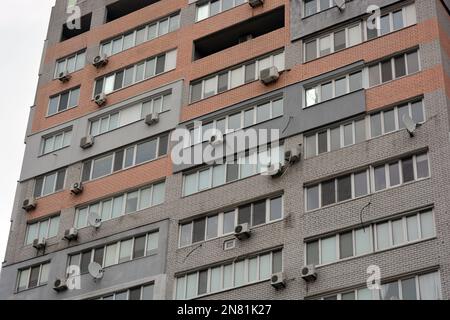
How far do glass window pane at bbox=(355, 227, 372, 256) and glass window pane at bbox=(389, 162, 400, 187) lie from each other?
6.65 ft

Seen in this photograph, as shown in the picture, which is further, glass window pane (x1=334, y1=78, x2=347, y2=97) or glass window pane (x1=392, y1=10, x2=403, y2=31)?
glass window pane (x1=392, y1=10, x2=403, y2=31)

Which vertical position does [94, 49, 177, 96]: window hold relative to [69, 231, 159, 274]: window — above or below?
above

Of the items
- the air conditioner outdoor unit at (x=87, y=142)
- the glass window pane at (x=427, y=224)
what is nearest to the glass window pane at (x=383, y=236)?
the glass window pane at (x=427, y=224)

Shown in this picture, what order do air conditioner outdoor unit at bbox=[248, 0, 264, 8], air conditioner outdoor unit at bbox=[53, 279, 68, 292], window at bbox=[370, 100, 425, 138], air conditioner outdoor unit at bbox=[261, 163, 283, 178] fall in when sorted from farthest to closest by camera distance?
air conditioner outdoor unit at bbox=[248, 0, 264, 8], air conditioner outdoor unit at bbox=[53, 279, 68, 292], air conditioner outdoor unit at bbox=[261, 163, 283, 178], window at bbox=[370, 100, 425, 138]

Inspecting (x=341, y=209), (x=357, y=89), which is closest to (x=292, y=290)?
(x=341, y=209)

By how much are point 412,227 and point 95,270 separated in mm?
14188

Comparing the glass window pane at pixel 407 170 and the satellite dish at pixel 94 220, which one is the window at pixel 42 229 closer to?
the satellite dish at pixel 94 220

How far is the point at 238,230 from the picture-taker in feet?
123

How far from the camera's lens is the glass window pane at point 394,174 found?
3512cm

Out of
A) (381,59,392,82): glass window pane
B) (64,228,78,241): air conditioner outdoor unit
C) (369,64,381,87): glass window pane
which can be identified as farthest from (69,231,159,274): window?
(381,59,392,82): glass window pane

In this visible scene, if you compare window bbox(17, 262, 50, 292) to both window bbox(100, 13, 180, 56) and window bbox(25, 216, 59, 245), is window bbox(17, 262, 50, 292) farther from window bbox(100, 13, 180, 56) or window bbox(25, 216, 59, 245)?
window bbox(100, 13, 180, 56)

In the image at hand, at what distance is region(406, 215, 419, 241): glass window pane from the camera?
33.5 m

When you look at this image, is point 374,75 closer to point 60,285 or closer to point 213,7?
point 213,7
